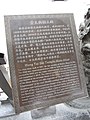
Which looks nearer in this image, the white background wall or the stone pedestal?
the stone pedestal

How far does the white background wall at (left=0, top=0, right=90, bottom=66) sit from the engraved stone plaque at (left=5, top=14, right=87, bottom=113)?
1.29 m

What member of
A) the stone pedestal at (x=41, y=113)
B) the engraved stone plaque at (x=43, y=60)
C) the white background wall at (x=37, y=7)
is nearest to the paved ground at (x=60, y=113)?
the stone pedestal at (x=41, y=113)

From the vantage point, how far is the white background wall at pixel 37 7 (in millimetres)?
2475

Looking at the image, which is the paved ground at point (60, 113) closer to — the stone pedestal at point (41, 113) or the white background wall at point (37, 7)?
the stone pedestal at point (41, 113)

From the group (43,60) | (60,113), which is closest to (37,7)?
(43,60)

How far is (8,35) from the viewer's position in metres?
1.13

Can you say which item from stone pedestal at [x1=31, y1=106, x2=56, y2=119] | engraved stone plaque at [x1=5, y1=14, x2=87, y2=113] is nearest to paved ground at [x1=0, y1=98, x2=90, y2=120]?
stone pedestal at [x1=31, y1=106, x2=56, y2=119]

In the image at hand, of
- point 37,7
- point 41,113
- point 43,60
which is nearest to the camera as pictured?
point 43,60

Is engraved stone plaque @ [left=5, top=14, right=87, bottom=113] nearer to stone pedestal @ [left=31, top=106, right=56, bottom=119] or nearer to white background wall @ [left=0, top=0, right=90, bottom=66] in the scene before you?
stone pedestal @ [left=31, top=106, right=56, bottom=119]

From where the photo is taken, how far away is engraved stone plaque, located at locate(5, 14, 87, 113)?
3.67ft

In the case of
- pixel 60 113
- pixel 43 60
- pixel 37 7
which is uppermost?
pixel 37 7

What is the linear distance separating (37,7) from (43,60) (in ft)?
5.30

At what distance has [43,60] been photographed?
119 cm

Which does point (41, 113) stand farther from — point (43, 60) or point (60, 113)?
point (43, 60)
